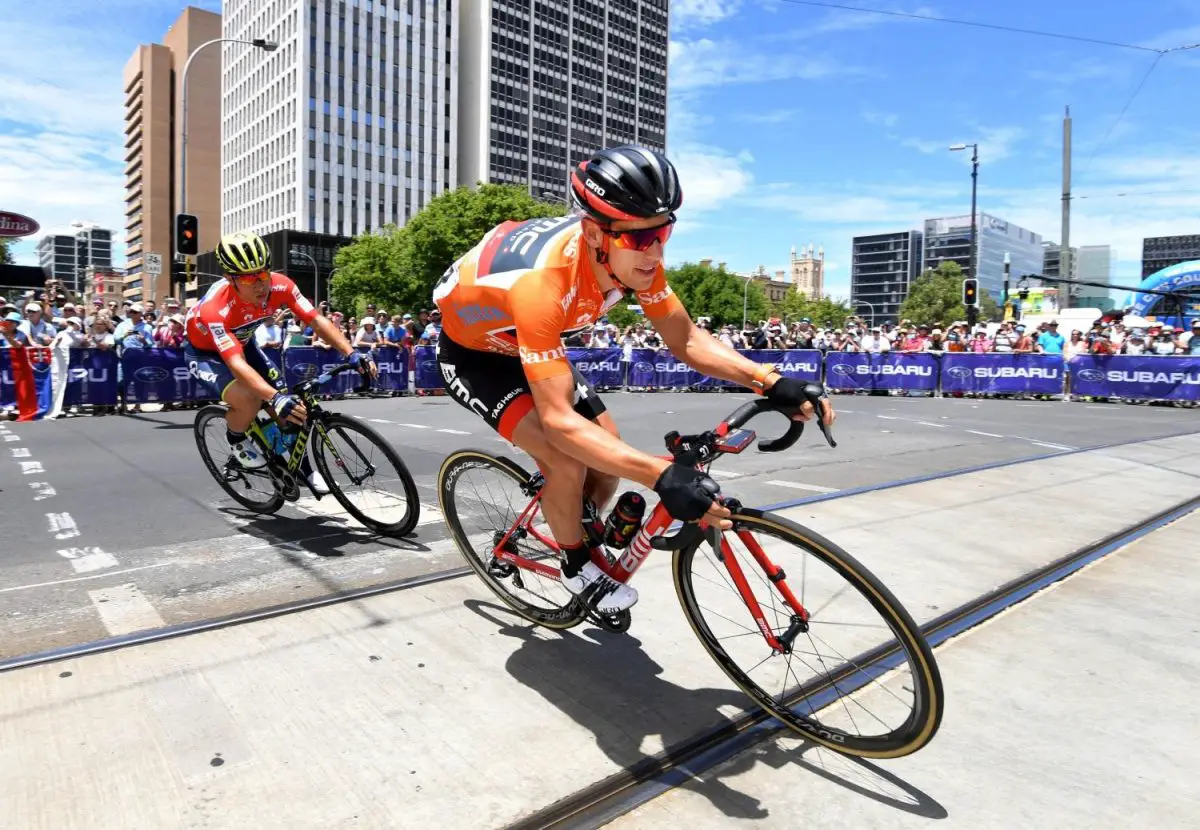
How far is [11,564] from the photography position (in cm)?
448

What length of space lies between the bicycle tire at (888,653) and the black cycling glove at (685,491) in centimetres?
31

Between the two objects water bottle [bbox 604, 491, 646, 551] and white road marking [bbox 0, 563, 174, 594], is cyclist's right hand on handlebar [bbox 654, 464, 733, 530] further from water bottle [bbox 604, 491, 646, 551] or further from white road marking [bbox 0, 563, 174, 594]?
white road marking [bbox 0, 563, 174, 594]

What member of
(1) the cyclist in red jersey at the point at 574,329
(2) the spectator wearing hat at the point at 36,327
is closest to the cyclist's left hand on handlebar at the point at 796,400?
(1) the cyclist in red jersey at the point at 574,329

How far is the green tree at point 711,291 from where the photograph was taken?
9625cm

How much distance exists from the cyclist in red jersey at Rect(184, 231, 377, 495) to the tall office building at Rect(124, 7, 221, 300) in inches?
5100

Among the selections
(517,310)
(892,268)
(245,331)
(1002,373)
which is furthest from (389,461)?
(892,268)

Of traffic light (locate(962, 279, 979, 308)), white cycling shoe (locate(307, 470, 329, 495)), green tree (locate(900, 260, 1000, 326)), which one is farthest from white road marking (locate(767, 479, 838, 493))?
green tree (locate(900, 260, 1000, 326))

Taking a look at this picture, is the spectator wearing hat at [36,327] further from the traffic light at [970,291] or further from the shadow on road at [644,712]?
the traffic light at [970,291]

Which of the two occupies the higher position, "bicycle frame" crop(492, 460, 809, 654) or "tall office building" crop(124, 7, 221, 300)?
"tall office building" crop(124, 7, 221, 300)

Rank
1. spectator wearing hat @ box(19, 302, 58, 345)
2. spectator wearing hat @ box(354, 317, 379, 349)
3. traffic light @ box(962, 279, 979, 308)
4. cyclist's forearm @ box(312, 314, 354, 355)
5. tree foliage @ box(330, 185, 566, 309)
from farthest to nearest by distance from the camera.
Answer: tree foliage @ box(330, 185, 566, 309) → traffic light @ box(962, 279, 979, 308) → spectator wearing hat @ box(354, 317, 379, 349) → spectator wearing hat @ box(19, 302, 58, 345) → cyclist's forearm @ box(312, 314, 354, 355)

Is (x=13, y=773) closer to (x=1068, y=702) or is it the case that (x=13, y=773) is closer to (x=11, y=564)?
(x=11, y=564)

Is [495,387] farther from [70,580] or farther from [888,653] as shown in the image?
[70,580]

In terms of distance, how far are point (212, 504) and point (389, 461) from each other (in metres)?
2.28

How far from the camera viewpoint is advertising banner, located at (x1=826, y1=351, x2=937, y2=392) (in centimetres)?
2097
